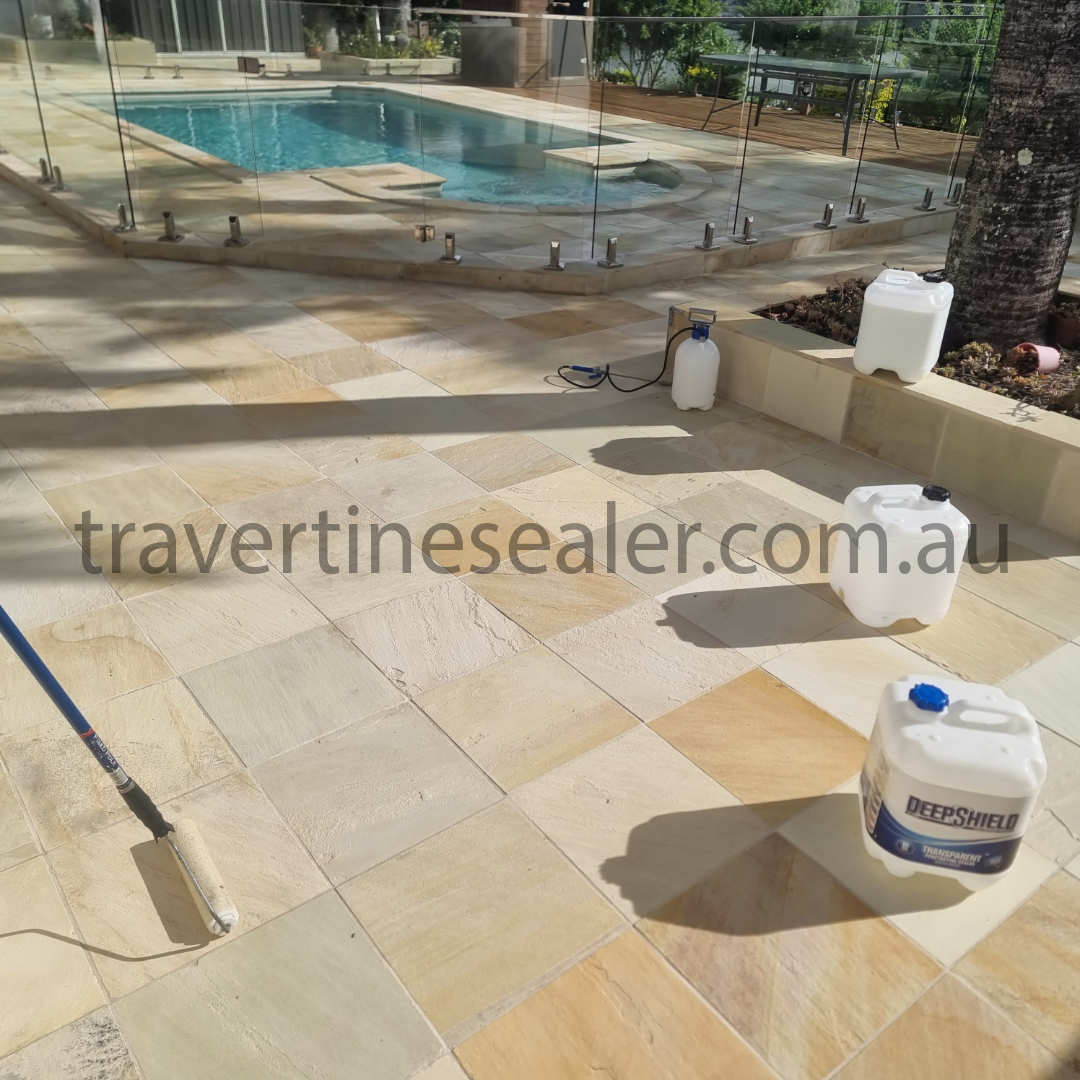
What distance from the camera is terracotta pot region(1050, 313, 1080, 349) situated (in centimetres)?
549

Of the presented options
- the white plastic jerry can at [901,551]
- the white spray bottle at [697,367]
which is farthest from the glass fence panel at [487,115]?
the white plastic jerry can at [901,551]

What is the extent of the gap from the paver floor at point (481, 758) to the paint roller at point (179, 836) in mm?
65

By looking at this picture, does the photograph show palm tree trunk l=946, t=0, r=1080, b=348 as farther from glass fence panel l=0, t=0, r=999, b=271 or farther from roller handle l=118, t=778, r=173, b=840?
roller handle l=118, t=778, r=173, b=840

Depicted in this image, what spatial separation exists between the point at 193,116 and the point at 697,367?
523 centimetres

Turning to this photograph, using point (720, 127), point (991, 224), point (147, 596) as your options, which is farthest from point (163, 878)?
point (720, 127)

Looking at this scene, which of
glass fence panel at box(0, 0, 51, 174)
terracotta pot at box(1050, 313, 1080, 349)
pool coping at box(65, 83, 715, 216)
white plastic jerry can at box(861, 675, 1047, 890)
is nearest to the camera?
white plastic jerry can at box(861, 675, 1047, 890)

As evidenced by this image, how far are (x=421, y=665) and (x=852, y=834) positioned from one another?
1.49 metres

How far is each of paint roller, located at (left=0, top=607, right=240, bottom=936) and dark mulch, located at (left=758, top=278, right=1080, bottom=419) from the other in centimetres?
412

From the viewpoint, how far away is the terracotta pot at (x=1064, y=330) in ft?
18.0

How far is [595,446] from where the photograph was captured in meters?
5.13

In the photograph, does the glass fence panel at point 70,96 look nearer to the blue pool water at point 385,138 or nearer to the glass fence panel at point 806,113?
the blue pool water at point 385,138

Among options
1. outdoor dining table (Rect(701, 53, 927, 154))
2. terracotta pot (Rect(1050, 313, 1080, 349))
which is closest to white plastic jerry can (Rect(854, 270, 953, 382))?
terracotta pot (Rect(1050, 313, 1080, 349))

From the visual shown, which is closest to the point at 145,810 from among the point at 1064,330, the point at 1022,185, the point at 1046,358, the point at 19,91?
the point at 1046,358

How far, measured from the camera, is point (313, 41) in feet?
26.1
